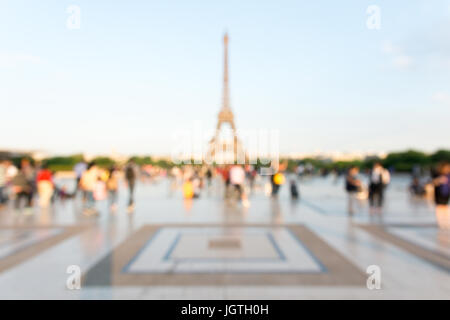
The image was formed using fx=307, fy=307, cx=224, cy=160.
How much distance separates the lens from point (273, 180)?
47.8 ft

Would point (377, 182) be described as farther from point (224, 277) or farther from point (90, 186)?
point (90, 186)

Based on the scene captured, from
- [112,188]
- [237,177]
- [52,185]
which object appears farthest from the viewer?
[52,185]

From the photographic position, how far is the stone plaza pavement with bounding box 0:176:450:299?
419 centimetres

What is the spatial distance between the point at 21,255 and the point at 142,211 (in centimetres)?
526

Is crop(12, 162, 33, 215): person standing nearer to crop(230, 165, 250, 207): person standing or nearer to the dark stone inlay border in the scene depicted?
the dark stone inlay border

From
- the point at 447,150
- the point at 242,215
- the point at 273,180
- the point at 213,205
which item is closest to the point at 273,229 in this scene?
the point at 242,215

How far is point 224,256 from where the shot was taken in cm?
566

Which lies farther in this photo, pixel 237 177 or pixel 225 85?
pixel 225 85

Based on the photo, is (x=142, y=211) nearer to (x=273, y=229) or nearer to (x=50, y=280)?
(x=273, y=229)

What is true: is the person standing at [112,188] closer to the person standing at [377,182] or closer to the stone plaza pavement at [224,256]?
the stone plaza pavement at [224,256]

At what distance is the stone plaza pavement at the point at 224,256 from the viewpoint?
4188mm

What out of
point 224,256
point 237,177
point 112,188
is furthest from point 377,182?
point 112,188

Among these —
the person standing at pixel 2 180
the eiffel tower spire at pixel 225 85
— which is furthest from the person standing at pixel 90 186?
the eiffel tower spire at pixel 225 85

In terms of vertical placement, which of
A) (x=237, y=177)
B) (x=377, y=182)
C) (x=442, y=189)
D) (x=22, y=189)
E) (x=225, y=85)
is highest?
(x=225, y=85)
